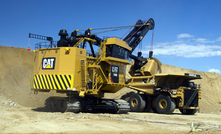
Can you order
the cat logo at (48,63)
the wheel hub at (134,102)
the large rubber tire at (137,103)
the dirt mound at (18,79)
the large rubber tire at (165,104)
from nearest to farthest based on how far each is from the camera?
1. the cat logo at (48,63)
2. the large rubber tire at (165,104)
3. the dirt mound at (18,79)
4. the large rubber tire at (137,103)
5. the wheel hub at (134,102)

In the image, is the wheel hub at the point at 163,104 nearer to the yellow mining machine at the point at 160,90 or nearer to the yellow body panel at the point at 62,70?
the yellow mining machine at the point at 160,90

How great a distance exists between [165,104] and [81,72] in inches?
325

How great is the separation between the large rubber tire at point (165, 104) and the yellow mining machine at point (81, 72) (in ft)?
14.3

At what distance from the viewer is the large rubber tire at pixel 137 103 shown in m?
22.4

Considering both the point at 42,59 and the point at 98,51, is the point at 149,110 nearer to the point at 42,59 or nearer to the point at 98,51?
the point at 98,51

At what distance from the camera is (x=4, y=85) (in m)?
22.5

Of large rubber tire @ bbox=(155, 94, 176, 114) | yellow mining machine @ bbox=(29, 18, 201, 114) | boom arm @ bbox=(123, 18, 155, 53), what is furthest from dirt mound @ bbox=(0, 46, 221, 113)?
large rubber tire @ bbox=(155, 94, 176, 114)

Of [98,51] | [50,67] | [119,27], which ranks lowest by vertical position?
[50,67]

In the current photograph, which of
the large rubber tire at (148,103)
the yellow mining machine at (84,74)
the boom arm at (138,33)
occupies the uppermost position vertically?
the boom arm at (138,33)

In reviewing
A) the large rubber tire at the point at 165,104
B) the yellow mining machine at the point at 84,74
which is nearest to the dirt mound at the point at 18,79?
the yellow mining machine at the point at 84,74

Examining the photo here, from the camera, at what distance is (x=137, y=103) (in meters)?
22.7

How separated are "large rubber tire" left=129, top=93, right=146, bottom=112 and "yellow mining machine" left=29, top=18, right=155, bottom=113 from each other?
505 cm

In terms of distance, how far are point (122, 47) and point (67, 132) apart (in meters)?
9.59

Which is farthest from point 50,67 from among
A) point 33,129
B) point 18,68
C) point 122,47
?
point 18,68
